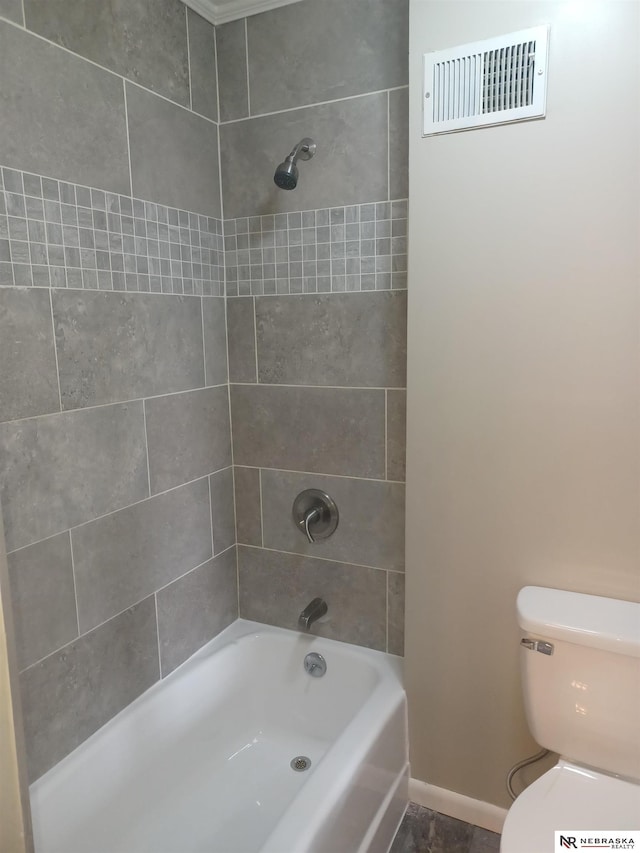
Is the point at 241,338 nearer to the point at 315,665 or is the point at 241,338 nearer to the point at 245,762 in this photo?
the point at 315,665

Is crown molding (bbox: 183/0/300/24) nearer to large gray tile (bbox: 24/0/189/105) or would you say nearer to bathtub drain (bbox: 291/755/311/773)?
large gray tile (bbox: 24/0/189/105)

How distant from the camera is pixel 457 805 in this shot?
173 centimetres

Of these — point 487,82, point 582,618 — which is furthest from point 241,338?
point 582,618

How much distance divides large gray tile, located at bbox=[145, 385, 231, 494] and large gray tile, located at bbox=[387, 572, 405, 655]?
720mm

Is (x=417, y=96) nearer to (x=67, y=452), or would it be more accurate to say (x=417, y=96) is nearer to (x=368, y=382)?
(x=368, y=382)

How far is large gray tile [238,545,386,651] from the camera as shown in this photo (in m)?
1.92

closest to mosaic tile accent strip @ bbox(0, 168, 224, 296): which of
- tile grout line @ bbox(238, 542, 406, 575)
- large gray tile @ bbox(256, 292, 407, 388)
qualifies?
large gray tile @ bbox(256, 292, 407, 388)

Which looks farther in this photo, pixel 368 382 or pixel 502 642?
pixel 368 382

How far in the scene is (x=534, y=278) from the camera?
141 centimetres

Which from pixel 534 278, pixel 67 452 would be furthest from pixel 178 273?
pixel 534 278

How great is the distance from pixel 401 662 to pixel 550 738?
557 mm

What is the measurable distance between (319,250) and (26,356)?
94cm

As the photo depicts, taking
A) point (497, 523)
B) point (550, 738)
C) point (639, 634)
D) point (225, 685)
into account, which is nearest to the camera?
point (639, 634)

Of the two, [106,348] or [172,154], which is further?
[172,154]
